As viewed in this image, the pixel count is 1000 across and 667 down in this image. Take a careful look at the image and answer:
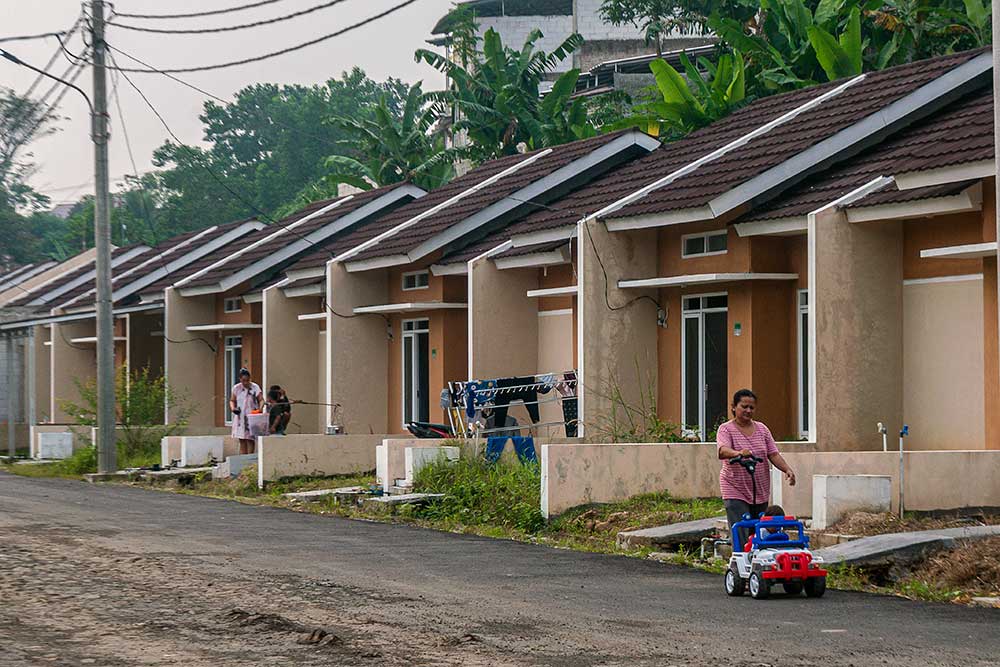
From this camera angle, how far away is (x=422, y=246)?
29219 millimetres

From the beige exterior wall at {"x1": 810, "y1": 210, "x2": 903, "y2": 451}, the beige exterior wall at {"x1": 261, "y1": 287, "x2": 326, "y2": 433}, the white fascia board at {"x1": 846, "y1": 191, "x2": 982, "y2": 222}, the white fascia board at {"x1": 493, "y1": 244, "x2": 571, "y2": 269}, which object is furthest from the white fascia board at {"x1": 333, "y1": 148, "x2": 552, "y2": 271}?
the white fascia board at {"x1": 846, "y1": 191, "x2": 982, "y2": 222}

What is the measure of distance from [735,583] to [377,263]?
17.7m

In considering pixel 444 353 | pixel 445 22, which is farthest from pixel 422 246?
pixel 445 22

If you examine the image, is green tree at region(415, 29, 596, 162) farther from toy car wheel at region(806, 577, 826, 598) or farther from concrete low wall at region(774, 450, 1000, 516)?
toy car wheel at region(806, 577, 826, 598)

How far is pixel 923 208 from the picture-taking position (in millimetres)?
19359

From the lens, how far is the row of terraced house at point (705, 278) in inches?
791

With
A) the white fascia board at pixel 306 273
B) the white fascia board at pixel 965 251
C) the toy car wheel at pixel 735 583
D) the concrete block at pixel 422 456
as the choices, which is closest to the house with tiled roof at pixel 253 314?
the white fascia board at pixel 306 273

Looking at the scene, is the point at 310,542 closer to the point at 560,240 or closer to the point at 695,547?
the point at 695,547

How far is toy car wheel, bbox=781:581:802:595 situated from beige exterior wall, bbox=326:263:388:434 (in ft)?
61.9

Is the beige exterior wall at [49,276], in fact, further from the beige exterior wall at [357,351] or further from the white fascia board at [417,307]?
the white fascia board at [417,307]

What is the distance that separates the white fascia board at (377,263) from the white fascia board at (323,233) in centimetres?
574

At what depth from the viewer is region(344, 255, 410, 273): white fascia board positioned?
29.4m

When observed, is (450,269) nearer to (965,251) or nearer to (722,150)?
(722,150)

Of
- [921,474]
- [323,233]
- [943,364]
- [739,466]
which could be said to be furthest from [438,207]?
[739,466]
